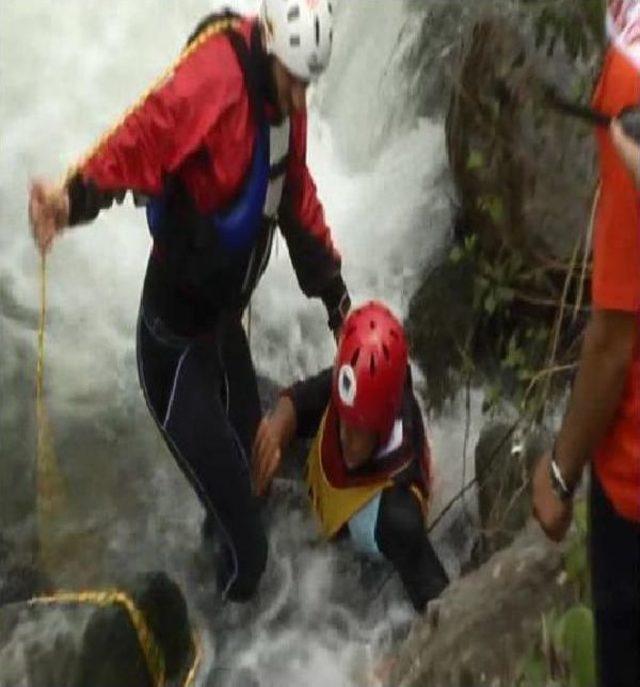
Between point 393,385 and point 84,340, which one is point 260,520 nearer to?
point 393,385

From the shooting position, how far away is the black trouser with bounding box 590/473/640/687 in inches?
39.3

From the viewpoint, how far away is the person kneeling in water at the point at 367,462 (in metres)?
1.59

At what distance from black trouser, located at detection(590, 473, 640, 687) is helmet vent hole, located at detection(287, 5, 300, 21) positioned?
58 centimetres

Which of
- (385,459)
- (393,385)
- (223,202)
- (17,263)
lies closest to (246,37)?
(223,202)

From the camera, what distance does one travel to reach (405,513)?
1.64m

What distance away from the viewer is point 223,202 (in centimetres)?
140

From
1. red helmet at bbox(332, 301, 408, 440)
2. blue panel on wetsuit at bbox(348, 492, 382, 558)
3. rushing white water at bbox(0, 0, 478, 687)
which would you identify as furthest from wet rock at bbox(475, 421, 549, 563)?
red helmet at bbox(332, 301, 408, 440)

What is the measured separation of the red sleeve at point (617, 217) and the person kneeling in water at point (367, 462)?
67 centimetres

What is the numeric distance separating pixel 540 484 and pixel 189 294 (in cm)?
56

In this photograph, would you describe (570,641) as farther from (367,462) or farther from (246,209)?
(246,209)

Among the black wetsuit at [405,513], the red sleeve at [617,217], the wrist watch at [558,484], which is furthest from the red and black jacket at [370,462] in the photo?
the red sleeve at [617,217]

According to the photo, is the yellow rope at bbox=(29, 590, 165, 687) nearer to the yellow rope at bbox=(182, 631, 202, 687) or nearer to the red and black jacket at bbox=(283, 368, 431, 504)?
the yellow rope at bbox=(182, 631, 202, 687)

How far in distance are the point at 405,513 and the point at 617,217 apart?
0.82m

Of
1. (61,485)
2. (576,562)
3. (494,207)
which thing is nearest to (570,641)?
(576,562)
